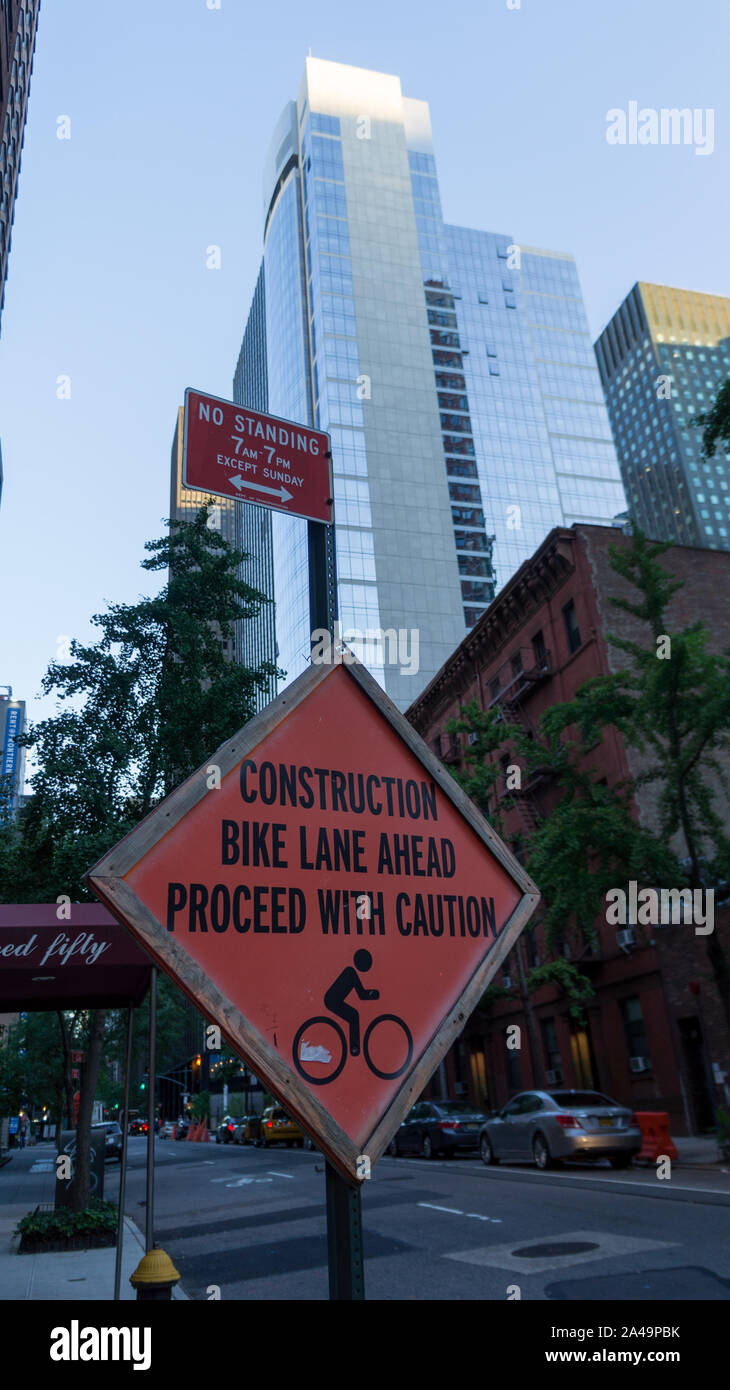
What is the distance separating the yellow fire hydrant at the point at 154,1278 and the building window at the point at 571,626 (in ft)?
92.0

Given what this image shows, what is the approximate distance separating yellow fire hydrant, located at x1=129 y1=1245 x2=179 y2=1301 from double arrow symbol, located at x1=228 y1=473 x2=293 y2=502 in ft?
11.6

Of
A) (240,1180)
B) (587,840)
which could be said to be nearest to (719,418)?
(587,840)

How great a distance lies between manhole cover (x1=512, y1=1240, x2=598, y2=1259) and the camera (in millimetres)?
8859

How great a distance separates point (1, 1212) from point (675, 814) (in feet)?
49.2

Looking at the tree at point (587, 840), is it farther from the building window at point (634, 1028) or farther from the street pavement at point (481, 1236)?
the building window at point (634, 1028)

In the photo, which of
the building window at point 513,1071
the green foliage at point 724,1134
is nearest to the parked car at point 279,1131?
the building window at point 513,1071

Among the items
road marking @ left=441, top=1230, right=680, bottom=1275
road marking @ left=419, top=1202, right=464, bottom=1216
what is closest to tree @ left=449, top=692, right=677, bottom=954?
road marking @ left=419, top=1202, right=464, bottom=1216

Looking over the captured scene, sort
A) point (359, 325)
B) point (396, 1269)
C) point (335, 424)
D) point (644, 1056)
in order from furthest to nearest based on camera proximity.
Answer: point (359, 325)
point (335, 424)
point (644, 1056)
point (396, 1269)

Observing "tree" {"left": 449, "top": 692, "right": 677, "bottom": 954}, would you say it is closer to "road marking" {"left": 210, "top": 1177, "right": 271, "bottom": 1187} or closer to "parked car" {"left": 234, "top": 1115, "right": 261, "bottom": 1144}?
"road marking" {"left": 210, "top": 1177, "right": 271, "bottom": 1187}

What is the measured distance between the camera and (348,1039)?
266 centimetres

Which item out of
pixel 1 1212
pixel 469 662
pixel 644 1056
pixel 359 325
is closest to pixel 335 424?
pixel 359 325

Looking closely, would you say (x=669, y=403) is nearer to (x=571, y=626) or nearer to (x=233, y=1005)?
(x=571, y=626)
